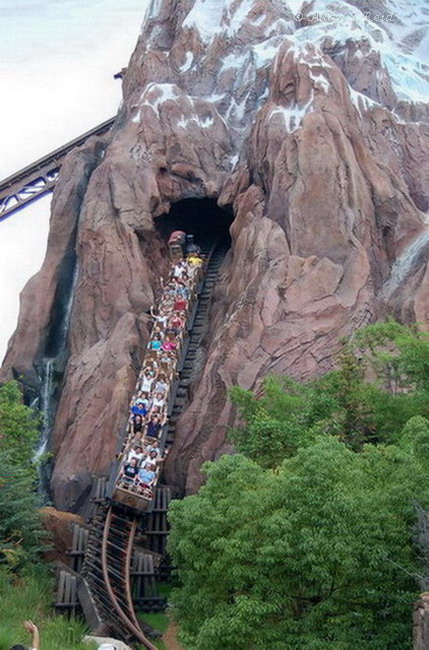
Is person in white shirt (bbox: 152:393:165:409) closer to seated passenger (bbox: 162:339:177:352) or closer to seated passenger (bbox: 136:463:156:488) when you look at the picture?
seated passenger (bbox: 162:339:177:352)

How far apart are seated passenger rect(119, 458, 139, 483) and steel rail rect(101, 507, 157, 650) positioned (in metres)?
0.95

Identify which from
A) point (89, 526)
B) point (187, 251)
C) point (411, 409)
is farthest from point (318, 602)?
point (187, 251)

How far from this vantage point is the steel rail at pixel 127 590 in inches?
677

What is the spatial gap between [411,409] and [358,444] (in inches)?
67.6

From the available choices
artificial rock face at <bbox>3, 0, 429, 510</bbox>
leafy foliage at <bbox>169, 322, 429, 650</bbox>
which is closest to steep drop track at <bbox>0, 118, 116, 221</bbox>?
artificial rock face at <bbox>3, 0, 429, 510</bbox>

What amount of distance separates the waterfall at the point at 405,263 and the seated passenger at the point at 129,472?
9206 millimetres

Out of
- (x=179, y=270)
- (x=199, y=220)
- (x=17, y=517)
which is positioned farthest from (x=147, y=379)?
(x=199, y=220)

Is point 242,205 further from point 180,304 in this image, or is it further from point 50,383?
point 50,383

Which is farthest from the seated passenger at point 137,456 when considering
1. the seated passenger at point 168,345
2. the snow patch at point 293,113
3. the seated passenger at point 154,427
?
the snow patch at point 293,113

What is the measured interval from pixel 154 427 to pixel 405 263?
31.2 ft

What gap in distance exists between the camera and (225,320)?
27.3 metres

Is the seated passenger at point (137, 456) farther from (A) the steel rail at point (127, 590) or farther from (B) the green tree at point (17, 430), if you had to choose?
(B) the green tree at point (17, 430)

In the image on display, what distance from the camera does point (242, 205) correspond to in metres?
30.3

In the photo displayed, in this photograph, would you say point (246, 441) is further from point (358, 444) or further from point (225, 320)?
point (225, 320)
